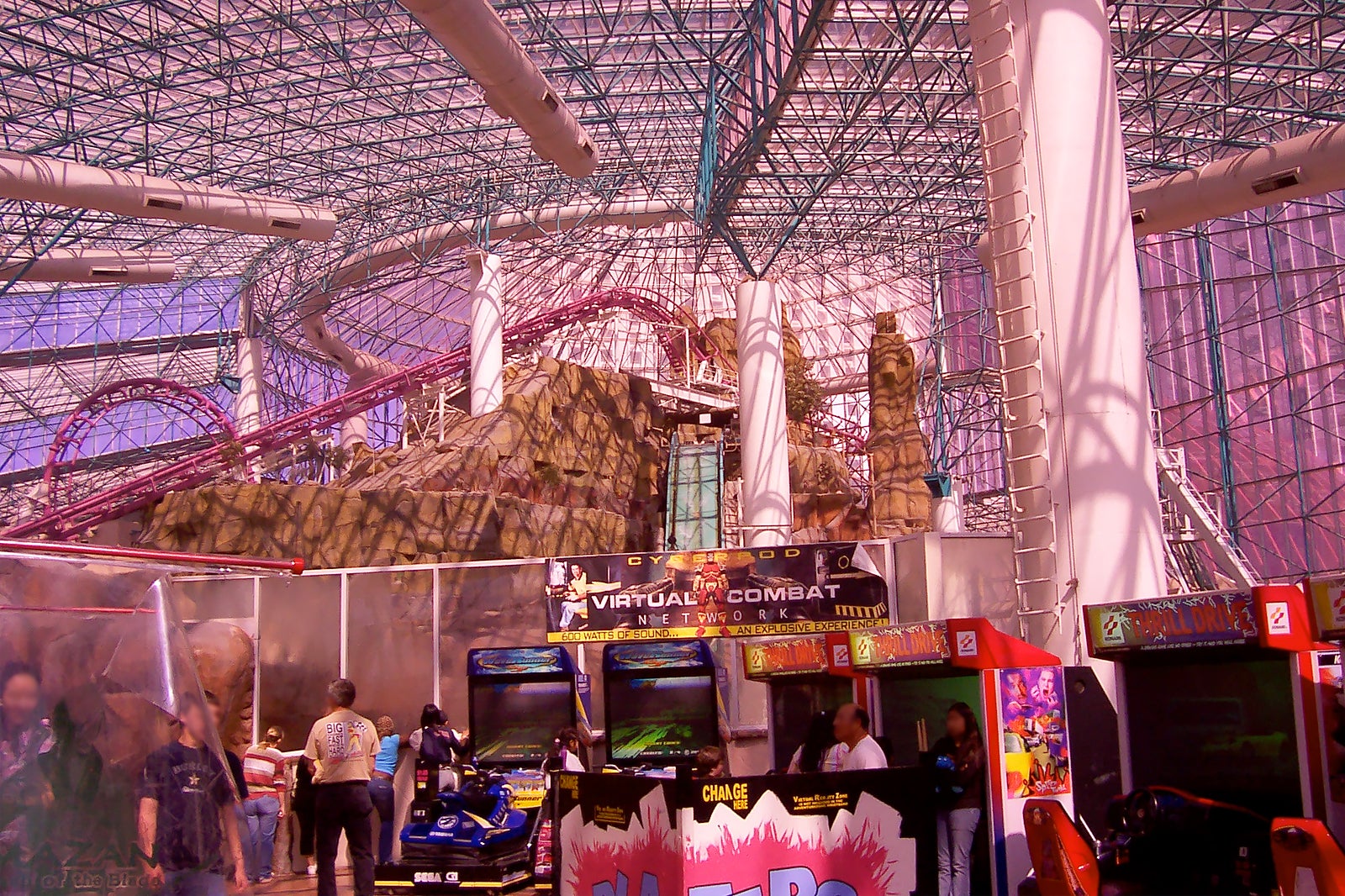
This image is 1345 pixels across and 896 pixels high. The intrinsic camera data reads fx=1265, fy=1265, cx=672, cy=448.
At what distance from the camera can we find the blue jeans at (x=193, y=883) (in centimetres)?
513

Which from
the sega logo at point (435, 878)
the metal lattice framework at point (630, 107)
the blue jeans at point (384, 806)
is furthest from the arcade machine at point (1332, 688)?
the metal lattice framework at point (630, 107)

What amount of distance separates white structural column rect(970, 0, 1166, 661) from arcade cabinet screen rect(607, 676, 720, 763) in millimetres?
4265

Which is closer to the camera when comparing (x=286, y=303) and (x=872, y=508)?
(x=872, y=508)

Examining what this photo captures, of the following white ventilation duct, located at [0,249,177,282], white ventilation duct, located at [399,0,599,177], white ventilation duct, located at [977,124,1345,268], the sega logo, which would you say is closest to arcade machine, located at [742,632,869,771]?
the sega logo

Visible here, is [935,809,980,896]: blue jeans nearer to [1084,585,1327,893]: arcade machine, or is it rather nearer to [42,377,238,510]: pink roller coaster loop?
[1084,585,1327,893]: arcade machine

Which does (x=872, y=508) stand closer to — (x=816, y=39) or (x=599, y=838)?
(x=816, y=39)

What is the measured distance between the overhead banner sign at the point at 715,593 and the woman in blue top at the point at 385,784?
246cm

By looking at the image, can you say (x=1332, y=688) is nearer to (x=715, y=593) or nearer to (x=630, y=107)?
(x=715, y=593)

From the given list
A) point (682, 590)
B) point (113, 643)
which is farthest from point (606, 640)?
point (113, 643)

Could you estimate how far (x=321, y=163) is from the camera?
36.5 metres

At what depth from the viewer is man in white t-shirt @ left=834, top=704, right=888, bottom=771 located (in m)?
9.02

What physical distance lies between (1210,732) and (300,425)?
32.9 m

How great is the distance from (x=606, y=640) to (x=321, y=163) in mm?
24324

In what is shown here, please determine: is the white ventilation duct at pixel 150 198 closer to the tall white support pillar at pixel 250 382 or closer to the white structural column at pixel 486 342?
the white structural column at pixel 486 342
